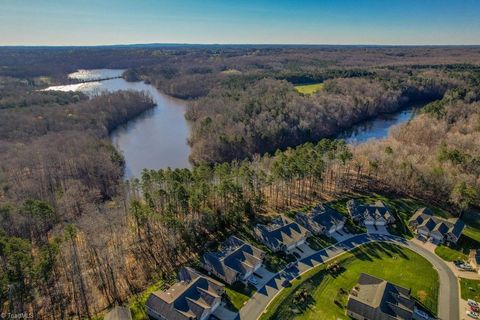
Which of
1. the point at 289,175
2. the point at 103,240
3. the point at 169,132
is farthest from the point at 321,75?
the point at 103,240

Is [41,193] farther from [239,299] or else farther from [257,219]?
[239,299]

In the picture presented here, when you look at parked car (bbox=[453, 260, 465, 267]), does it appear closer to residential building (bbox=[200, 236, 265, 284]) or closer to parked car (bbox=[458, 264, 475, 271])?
parked car (bbox=[458, 264, 475, 271])

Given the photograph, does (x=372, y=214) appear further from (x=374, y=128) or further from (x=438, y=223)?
(x=374, y=128)

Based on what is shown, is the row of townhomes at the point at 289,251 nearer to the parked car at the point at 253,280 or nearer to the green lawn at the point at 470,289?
the parked car at the point at 253,280

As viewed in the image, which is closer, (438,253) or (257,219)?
(438,253)

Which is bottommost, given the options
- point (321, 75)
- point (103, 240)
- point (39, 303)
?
point (39, 303)

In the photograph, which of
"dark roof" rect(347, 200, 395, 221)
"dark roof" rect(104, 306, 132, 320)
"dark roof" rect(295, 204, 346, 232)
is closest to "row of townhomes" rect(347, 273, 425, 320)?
"dark roof" rect(295, 204, 346, 232)
